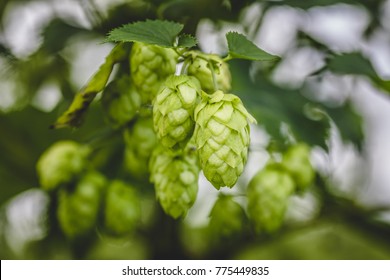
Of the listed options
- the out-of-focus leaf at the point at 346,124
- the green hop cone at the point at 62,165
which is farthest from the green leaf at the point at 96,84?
the out-of-focus leaf at the point at 346,124

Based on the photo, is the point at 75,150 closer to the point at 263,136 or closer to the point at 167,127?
the point at 263,136

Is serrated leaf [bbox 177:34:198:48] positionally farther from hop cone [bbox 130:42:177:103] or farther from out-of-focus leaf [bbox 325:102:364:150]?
out-of-focus leaf [bbox 325:102:364:150]

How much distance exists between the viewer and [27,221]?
2.07m

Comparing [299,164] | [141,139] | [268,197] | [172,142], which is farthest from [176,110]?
[299,164]

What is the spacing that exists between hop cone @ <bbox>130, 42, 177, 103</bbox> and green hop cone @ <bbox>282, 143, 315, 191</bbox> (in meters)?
0.64

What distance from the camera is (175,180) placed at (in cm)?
111

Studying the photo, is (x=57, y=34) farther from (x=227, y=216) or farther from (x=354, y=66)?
(x=354, y=66)

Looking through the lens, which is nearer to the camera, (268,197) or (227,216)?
(268,197)

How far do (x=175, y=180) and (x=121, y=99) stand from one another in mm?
193

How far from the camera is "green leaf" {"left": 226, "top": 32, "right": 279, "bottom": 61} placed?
99cm

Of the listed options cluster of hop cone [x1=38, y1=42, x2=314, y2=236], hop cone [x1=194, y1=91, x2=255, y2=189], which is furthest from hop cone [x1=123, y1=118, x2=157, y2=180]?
hop cone [x1=194, y1=91, x2=255, y2=189]

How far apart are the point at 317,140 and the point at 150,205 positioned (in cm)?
69

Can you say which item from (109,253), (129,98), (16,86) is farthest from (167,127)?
(109,253)

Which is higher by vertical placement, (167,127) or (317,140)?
(167,127)
